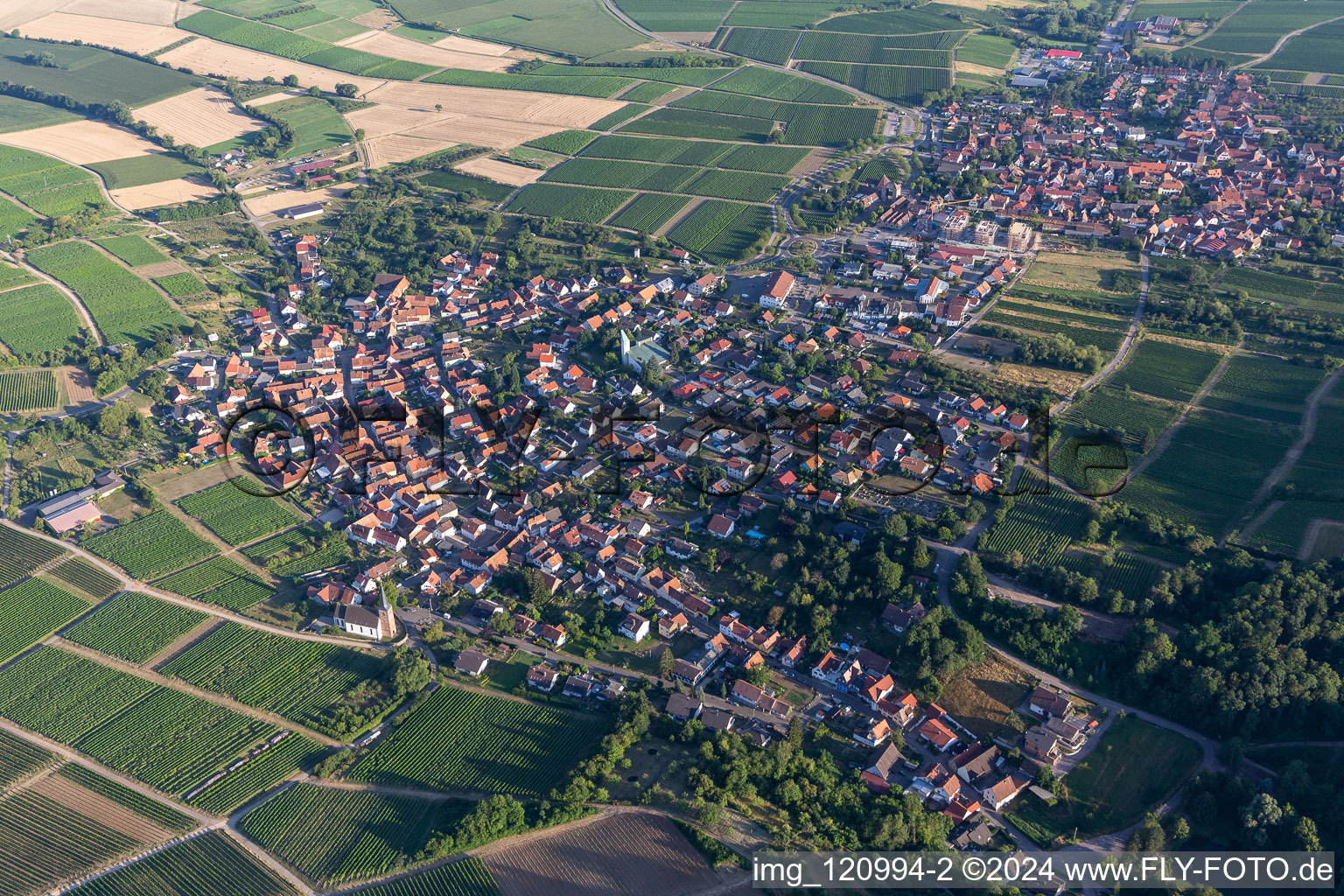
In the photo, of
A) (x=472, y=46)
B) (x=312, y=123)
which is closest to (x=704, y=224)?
(x=312, y=123)

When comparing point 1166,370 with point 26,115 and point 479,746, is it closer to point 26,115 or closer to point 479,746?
point 479,746

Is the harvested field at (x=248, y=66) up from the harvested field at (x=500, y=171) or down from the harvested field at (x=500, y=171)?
up

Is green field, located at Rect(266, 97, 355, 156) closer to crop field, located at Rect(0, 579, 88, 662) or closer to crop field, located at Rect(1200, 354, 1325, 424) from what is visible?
crop field, located at Rect(0, 579, 88, 662)

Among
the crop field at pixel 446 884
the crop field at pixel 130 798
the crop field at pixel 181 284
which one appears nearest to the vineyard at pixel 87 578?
the crop field at pixel 130 798

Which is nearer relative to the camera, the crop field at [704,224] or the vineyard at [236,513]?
the vineyard at [236,513]

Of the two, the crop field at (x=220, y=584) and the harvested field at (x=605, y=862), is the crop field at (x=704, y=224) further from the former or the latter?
the harvested field at (x=605, y=862)

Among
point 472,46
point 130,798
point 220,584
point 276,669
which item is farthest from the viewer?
point 472,46

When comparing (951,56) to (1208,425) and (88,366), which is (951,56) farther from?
(88,366)
